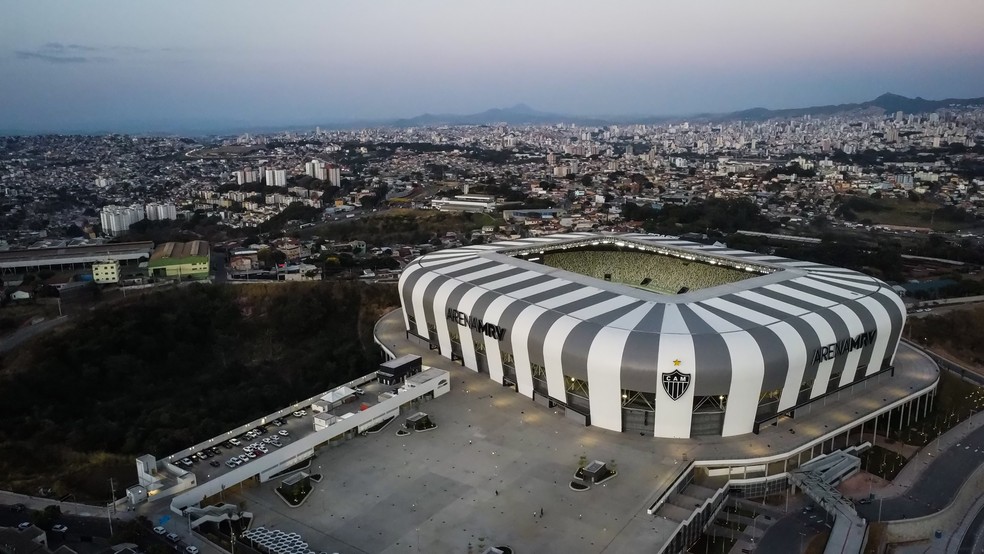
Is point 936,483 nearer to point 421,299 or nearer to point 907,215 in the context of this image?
point 421,299

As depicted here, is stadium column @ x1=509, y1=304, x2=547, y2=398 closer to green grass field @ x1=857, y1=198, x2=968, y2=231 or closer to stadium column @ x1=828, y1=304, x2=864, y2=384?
stadium column @ x1=828, y1=304, x2=864, y2=384

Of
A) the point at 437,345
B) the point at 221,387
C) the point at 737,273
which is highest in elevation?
the point at 737,273

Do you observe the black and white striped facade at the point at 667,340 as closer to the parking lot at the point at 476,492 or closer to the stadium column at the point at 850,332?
the stadium column at the point at 850,332

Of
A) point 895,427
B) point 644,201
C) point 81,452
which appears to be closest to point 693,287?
point 895,427

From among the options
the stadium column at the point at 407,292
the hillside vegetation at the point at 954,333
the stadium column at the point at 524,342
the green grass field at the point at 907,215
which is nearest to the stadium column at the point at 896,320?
the hillside vegetation at the point at 954,333

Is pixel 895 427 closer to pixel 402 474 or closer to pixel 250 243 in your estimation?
pixel 402 474

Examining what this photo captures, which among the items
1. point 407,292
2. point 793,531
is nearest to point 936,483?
point 793,531

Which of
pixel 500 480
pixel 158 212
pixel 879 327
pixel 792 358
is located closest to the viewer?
pixel 500 480
